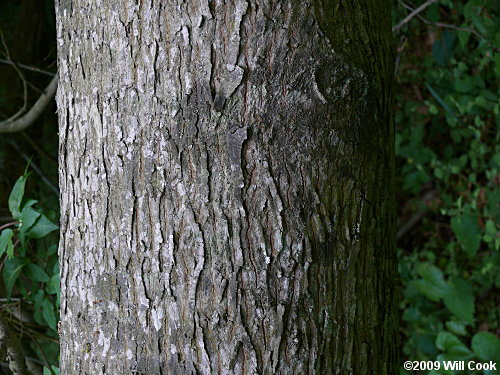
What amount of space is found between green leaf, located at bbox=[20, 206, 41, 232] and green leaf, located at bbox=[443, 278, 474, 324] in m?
1.59

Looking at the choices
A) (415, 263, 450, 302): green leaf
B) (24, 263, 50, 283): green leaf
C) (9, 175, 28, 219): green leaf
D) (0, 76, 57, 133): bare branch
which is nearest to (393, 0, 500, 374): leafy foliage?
(415, 263, 450, 302): green leaf

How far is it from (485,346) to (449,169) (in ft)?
3.68

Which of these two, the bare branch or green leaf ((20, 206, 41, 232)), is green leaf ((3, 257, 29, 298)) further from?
the bare branch

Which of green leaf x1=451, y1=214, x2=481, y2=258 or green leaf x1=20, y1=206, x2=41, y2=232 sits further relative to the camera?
green leaf x1=451, y1=214, x2=481, y2=258

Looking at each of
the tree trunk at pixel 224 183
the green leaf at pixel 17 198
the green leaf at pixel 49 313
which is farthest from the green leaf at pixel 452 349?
the green leaf at pixel 17 198

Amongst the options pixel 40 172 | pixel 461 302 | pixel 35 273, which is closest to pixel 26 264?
pixel 35 273

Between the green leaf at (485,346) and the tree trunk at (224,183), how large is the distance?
2.78 feet

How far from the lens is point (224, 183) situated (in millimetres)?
772

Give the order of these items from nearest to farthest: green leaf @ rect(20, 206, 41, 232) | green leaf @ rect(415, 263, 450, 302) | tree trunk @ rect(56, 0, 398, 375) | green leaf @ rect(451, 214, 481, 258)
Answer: tree trunk @ rect(56, 0, 398, 375), green leaf @ rect(20, 206, 41, 232), green leaf @ rect(415, 263, 450, 302), green leaf @ rect(451, 214, 481, 258)

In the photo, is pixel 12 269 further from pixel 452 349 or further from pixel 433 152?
pixel 433 152

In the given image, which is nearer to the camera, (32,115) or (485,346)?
(485,346)

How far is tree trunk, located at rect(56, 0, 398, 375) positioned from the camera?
2.53 feet

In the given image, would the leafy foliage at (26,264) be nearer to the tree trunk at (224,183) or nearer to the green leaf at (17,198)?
the green leaf at (17,198)

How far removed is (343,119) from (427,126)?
2.08 meters
